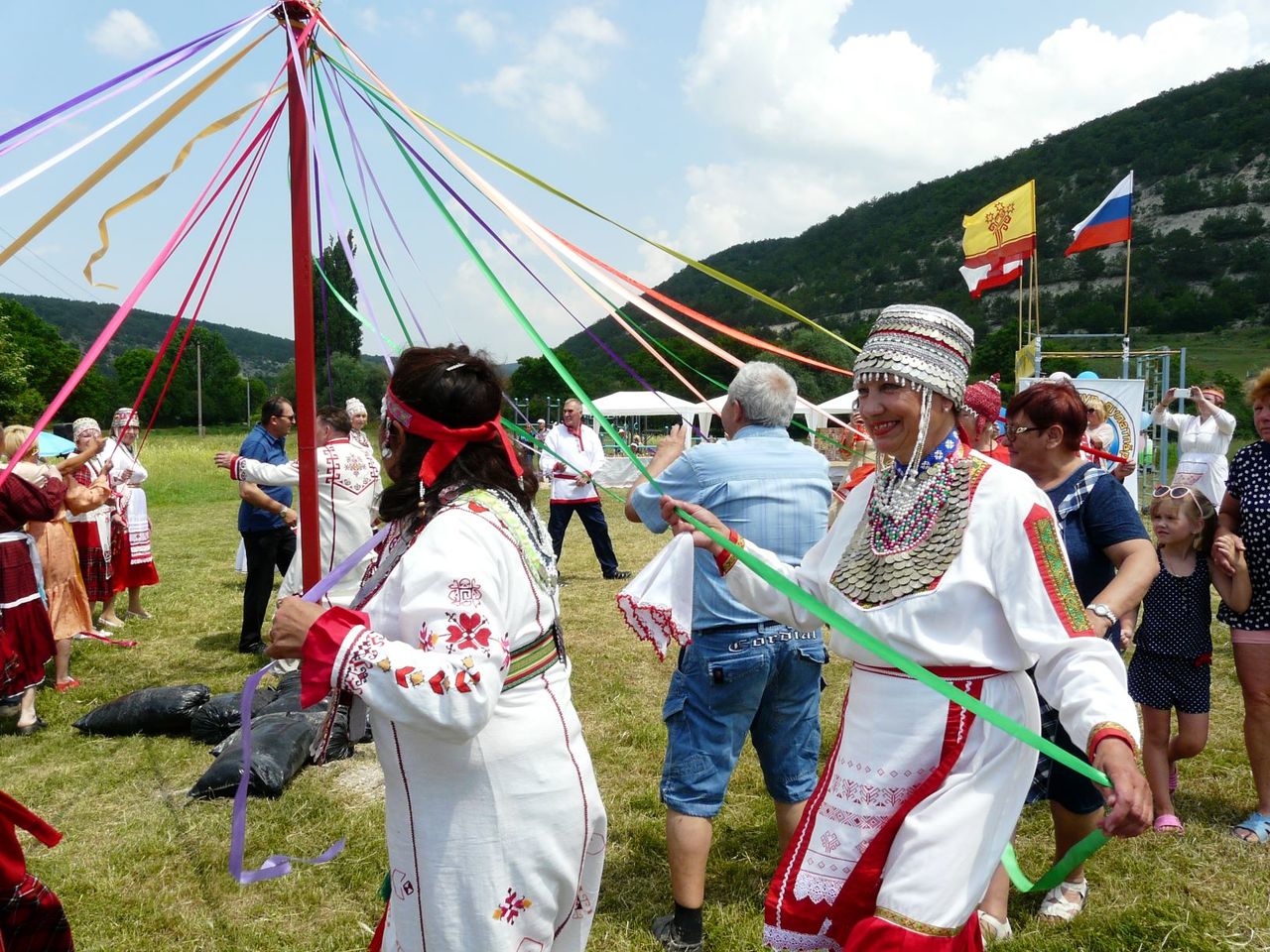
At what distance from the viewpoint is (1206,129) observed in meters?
67.5

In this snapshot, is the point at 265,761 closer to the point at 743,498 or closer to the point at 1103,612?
the point at 743,498

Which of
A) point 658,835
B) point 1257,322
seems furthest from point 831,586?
point 1257,322

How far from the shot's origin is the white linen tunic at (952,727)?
1744 mm

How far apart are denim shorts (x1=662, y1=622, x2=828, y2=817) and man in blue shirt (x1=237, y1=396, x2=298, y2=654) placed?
14.1ft

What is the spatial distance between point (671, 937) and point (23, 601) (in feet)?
13.4

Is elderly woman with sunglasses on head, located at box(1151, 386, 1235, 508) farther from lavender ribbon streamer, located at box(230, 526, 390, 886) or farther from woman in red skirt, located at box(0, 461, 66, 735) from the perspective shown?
woman in red skirt, located at box(0, 461, 66, 735)

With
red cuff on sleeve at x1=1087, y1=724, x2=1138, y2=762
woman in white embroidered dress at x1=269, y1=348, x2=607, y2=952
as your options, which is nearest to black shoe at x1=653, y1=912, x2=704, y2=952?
woman in white embroidered dress at x1=269, y1=348, x2=607, y2=952

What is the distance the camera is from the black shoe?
290 cm

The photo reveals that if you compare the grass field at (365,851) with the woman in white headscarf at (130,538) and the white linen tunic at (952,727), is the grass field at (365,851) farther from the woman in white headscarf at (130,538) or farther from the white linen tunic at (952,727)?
the woman in white headscarf at (130,538)

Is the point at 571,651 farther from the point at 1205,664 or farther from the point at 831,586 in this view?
the point at 831,586

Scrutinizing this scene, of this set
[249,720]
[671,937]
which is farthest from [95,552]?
[671,937]

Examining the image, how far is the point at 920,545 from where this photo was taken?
1.95 metres

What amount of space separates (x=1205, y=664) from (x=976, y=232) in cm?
1162

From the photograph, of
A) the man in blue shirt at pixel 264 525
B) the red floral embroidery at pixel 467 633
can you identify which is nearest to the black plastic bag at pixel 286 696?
the man in blue shirt at pixel 264 525
